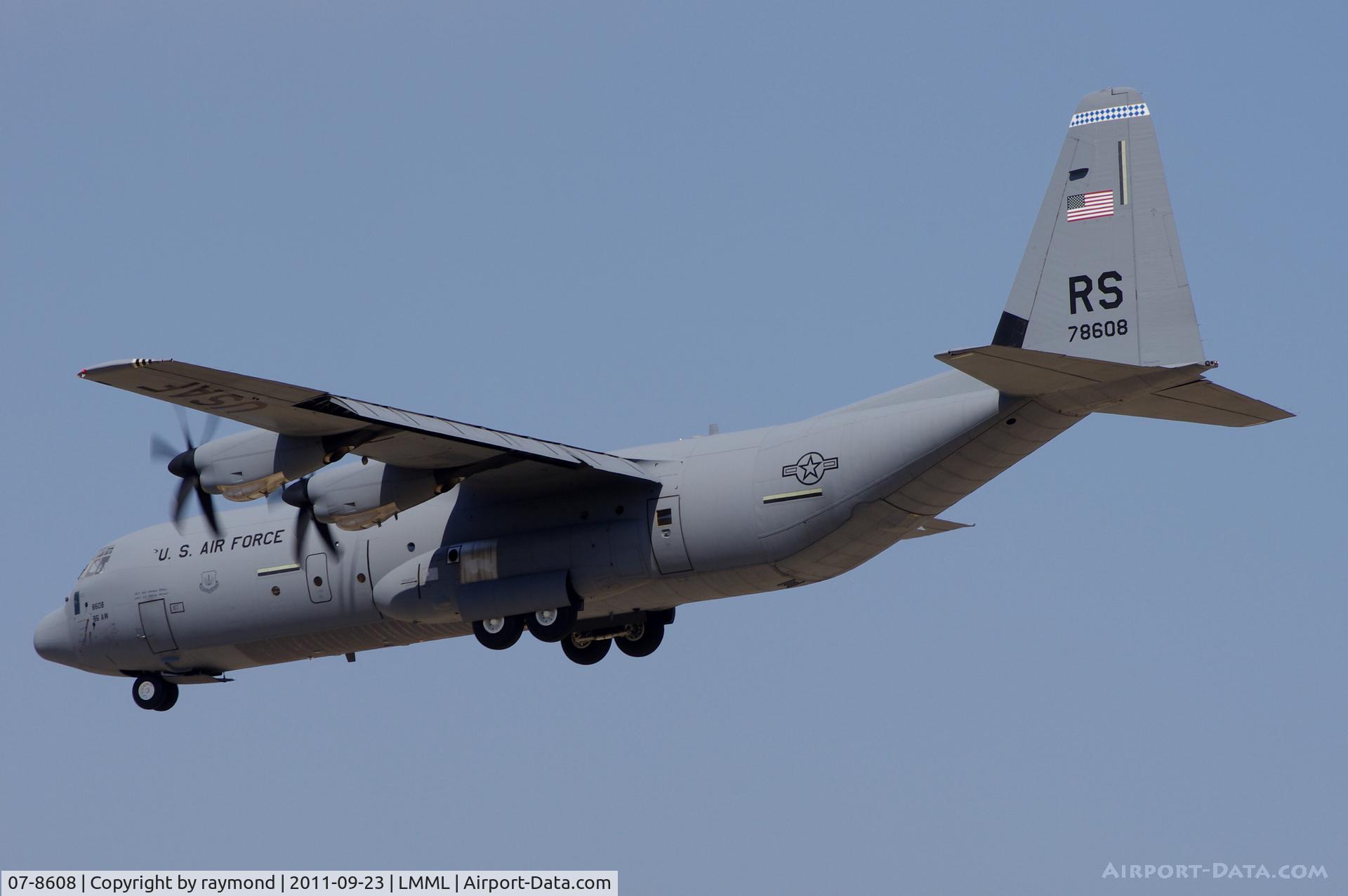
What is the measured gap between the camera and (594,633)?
30.6 metres

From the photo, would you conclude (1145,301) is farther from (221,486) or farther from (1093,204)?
(221,486)

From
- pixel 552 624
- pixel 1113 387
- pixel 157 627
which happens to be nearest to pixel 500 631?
pixel 552 624

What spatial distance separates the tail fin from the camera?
78.2 ft

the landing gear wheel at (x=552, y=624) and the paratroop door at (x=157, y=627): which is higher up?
the paratroop door at (x=157, y=627)

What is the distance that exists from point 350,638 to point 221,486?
494 centimetres

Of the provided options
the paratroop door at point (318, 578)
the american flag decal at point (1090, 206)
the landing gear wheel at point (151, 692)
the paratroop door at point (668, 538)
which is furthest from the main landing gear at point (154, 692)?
the american flag decal at point (1090, 206)

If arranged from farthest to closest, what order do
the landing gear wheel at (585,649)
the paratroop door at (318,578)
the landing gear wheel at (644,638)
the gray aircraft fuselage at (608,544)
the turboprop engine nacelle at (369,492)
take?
1. the landing gear wheel at (585,649)
2. the landing gear wheel at (644,638)
3. the paratroop door at (318,578)
4. the turboprop engine nacelle at (369,492)
5. the gray aircraft fuselage at (608,544)

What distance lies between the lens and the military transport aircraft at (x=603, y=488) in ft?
80.0

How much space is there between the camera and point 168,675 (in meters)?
32.6

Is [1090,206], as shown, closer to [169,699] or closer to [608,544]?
[608,544]

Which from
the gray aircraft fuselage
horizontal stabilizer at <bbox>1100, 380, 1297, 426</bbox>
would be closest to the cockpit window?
the gray aircraft fuselage

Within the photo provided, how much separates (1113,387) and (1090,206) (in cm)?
252

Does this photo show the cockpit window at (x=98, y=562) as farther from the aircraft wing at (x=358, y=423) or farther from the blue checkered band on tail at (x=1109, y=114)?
the blue checkered band on tail at (x=1109, y=114)

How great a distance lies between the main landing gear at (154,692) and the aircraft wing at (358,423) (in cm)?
815
